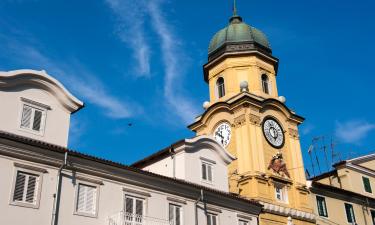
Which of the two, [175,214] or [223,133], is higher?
[223,133]

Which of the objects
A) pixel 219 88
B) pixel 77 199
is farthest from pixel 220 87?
pixel 77 199

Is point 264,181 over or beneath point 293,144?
beneath

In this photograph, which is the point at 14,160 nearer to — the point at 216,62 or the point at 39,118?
the point at 39,118

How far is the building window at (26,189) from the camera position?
22.5 metres

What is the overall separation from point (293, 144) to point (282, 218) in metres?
7.70

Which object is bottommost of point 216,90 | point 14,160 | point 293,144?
point 14,160

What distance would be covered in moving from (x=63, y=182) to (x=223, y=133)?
22310 mm

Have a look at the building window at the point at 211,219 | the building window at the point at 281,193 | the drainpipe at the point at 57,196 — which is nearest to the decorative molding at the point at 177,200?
the building window at the point at 211,219

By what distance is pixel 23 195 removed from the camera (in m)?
22.6

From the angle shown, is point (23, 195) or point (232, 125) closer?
point (23, 195)

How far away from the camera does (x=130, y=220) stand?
2548 centimetres

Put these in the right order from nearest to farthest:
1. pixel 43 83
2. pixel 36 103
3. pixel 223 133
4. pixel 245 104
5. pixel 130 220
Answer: pixel 130 220, pixel 36 103, pixel 43 83, pixel 245 104, pixel 223 133

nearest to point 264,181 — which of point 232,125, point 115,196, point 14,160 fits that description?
point 232,125

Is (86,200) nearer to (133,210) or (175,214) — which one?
(133,210)
